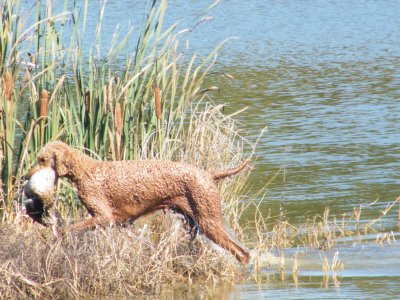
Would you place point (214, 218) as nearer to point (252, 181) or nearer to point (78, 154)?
point (78, 154)

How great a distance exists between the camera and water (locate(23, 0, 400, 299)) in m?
8.61

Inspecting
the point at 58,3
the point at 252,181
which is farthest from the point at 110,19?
Answer: the point at 252,181

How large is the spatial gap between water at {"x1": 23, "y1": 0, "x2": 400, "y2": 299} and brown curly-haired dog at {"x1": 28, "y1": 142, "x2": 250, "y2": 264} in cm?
82

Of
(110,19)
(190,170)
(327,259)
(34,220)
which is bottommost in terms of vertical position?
(110,19)

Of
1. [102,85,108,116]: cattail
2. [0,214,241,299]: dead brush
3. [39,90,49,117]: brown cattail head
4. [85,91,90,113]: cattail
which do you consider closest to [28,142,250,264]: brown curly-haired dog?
[0,214,241,299]: dead brush

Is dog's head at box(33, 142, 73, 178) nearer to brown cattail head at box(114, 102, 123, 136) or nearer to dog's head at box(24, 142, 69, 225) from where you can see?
dog's head at box(24, 142, 69, 225)

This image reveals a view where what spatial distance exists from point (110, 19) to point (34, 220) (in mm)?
19933

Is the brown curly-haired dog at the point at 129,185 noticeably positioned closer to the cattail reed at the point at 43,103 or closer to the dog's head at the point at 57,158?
the dog's head at the point at 57,158

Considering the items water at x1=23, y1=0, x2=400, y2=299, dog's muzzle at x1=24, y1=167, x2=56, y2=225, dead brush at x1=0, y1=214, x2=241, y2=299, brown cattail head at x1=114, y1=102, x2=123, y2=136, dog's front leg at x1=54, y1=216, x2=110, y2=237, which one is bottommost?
water at x1=23, y1=0, x2=400, y2=299

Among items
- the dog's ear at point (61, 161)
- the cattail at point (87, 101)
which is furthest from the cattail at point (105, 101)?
the dog's ear at point (61, 161)

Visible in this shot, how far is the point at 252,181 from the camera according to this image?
12.4m

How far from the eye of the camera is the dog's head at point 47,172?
7.61 metres

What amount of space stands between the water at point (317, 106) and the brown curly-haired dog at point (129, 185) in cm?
82

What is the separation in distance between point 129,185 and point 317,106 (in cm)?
952
